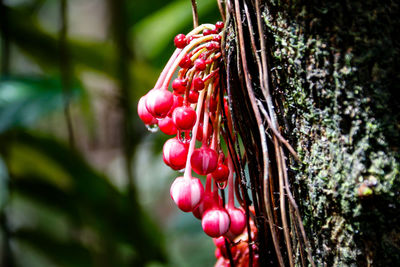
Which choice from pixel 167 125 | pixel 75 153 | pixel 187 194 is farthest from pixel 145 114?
pixel 75 153

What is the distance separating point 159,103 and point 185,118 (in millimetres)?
50

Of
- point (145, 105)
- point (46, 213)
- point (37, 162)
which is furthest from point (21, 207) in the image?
point (145, 105)

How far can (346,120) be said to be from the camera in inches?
18.2

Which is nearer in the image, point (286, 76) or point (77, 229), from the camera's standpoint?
point (286, 76)

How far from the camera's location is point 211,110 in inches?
25.7

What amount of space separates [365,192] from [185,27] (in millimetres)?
1413

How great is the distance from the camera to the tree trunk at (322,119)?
44 centimetres

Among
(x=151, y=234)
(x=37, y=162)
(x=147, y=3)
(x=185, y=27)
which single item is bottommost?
→ (x=151, y=234)

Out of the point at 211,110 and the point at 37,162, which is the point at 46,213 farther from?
the point at 211,110

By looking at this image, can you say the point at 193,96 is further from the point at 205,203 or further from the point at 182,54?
the point at 205,203

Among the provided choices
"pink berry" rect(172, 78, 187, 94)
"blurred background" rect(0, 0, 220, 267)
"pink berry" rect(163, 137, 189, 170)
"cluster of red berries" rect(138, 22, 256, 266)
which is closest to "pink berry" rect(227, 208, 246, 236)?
"cluster of red berries" rect(138, 22, 256, 266)

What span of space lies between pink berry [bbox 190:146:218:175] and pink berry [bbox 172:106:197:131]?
0.14ft

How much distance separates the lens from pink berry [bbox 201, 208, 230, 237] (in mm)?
572

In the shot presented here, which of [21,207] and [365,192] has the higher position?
[21,207]
